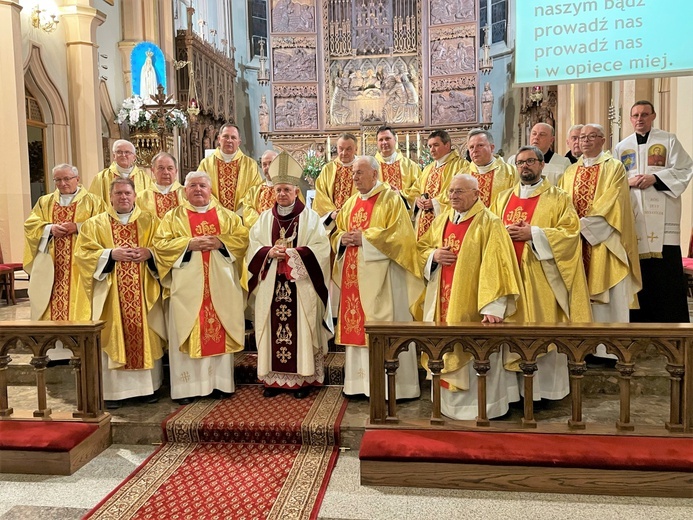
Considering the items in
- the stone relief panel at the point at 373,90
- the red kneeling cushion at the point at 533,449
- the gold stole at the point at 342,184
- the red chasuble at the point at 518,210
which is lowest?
the red kneeling cushion at the point at 533,449

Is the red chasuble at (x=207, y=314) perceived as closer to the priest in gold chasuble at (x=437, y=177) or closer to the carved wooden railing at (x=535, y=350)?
the carved wooden railing at (x=535, y=350)

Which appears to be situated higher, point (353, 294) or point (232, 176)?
point (232, 176)

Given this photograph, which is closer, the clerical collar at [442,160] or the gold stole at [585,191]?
the gold stole at [585,191]

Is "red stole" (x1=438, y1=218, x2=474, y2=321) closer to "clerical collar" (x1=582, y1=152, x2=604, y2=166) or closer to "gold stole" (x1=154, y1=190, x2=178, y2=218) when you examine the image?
"clerical collar" (x1=582, y1=152, x2=604, y2=166)

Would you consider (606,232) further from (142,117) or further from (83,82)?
(83,82)

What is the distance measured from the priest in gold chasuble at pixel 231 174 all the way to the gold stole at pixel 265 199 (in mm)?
258

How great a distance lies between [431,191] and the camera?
5.51 m

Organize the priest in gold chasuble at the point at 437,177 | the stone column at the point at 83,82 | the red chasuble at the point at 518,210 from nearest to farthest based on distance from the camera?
1. the red chasuble at the point at 518,210
2. the priest in gold chasuble at the point at 437,177
3. the stone column at the point at 83,82

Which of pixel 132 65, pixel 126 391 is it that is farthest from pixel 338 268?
pixel 132 65

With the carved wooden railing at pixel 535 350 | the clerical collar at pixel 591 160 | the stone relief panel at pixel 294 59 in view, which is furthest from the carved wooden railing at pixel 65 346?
the stone relief panel at pixel 294 59

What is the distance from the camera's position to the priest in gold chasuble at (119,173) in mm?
5910

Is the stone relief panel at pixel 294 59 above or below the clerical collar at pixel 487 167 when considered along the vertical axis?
above

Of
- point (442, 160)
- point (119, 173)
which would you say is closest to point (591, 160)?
point (442, 160)

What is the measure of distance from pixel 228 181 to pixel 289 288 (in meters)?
1.93
